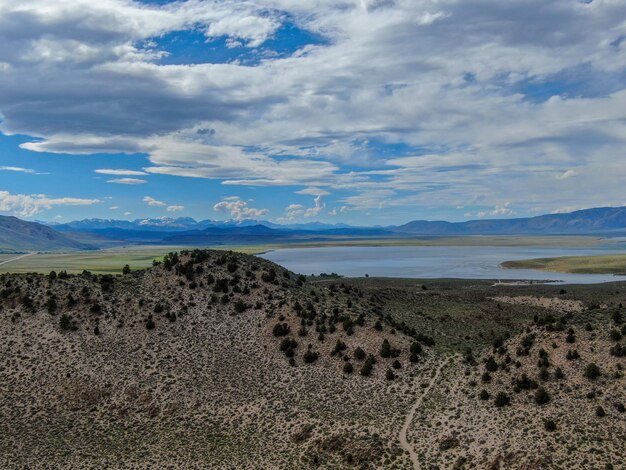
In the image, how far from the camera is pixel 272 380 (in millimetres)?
50375

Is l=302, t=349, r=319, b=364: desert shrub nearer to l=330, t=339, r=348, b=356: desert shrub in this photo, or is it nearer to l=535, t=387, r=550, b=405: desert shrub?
l=330, t=339, r=348, b=356: desert shrub

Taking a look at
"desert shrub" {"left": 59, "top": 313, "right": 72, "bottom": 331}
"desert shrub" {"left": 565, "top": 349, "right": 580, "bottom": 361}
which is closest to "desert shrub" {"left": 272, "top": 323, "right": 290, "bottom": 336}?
"desert shrub" {"left": 59, "top": 313, "right": 72, "bottom": 331}

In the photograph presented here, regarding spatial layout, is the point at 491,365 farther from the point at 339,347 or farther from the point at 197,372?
the point at 197,372

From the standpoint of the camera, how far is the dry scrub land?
3894 centimetres

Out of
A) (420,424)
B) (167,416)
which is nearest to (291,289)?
(167,416)

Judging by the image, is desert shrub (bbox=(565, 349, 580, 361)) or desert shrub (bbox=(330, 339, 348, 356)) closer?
desert shrub (bbox=(565, 349, 580, 361))

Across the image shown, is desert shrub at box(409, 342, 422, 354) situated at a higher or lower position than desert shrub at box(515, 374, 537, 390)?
higher

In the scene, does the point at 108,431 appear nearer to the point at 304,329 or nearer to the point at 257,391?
the point at 257,391

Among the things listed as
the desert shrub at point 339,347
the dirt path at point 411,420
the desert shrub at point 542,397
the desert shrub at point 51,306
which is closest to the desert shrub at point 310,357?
the desert shrub at point 339,347

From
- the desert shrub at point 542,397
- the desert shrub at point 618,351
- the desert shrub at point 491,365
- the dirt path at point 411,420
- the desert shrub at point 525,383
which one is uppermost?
the desert shrub at point 618,351

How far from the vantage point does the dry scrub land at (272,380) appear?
38.9 meters

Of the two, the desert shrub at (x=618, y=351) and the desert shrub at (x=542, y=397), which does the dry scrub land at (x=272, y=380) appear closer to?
the desert shrub at (x=618, y=351)

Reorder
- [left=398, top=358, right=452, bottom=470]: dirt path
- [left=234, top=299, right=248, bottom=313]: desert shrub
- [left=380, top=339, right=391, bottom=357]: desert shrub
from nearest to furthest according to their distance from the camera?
[left=398, top=358, right=452, bottom=470]: dirt path, [left=380, top=339, right=391, bottom=357]: desert shrub, [left=234, top=299, right=248, bottom=313]: desert shrub

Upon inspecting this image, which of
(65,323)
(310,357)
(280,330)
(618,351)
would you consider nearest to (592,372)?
(618,351)
